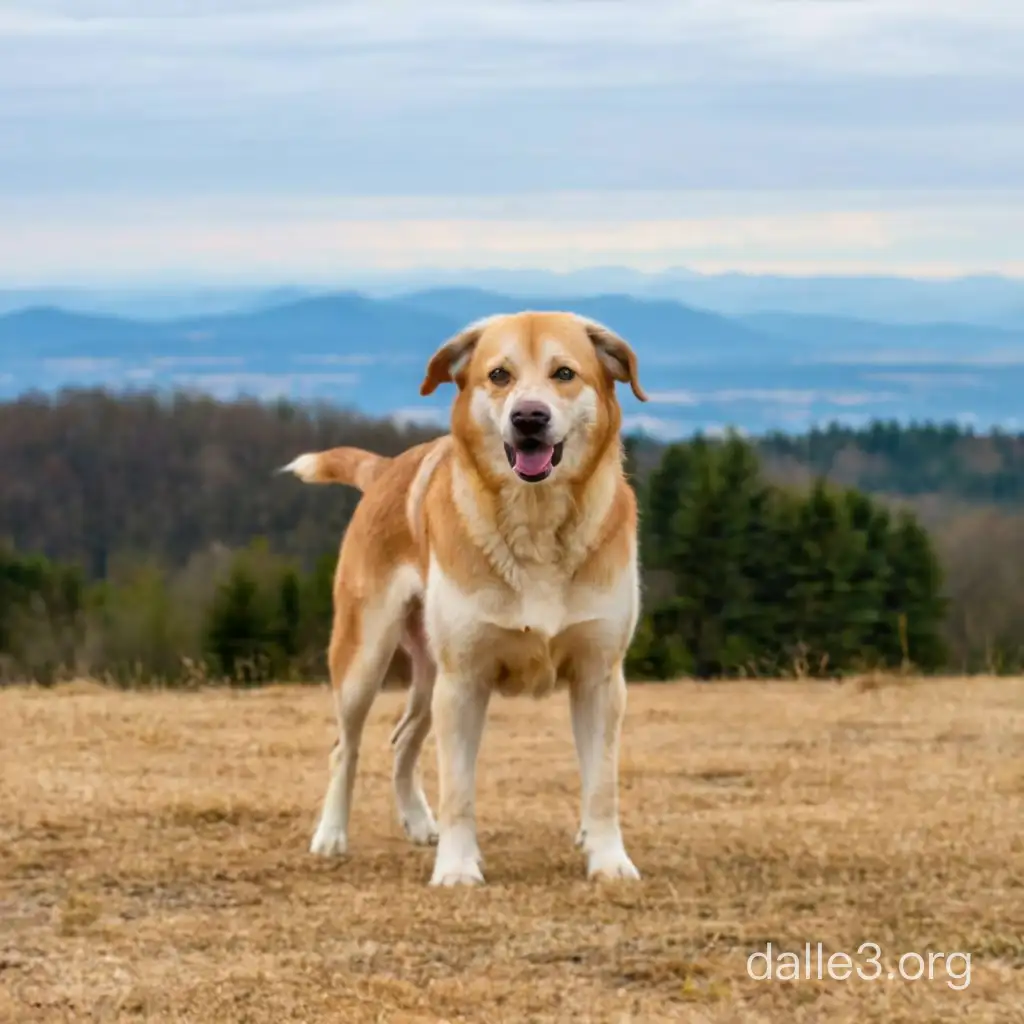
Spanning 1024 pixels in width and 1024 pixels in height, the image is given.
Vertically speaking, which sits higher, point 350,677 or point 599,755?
point 350,677

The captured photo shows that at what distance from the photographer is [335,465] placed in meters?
8.77

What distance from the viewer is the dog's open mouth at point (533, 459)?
6.69 metres

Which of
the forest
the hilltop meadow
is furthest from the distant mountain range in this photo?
the hilltop meadow

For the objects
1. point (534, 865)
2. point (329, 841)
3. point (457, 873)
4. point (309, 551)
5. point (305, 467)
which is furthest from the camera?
point (309, 551)

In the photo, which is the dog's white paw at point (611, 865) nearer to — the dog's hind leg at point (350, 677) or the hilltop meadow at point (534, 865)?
the hilltop meadow at point (534, 865)

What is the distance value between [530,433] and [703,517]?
44.2 metres

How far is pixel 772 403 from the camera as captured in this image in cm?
16125

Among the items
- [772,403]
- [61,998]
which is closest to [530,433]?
[61,998]

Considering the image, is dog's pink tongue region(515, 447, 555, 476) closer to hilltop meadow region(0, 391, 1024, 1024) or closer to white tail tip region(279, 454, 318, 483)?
hilltop meadow region(0, 391, 1024, 1024)

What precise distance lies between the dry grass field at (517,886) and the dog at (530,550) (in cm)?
49

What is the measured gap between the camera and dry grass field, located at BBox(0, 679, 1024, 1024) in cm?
532

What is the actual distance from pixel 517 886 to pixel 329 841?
3.82 feet

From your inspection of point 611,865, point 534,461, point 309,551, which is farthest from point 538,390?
point 309,551

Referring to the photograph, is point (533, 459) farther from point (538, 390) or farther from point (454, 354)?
point (454, 354)
